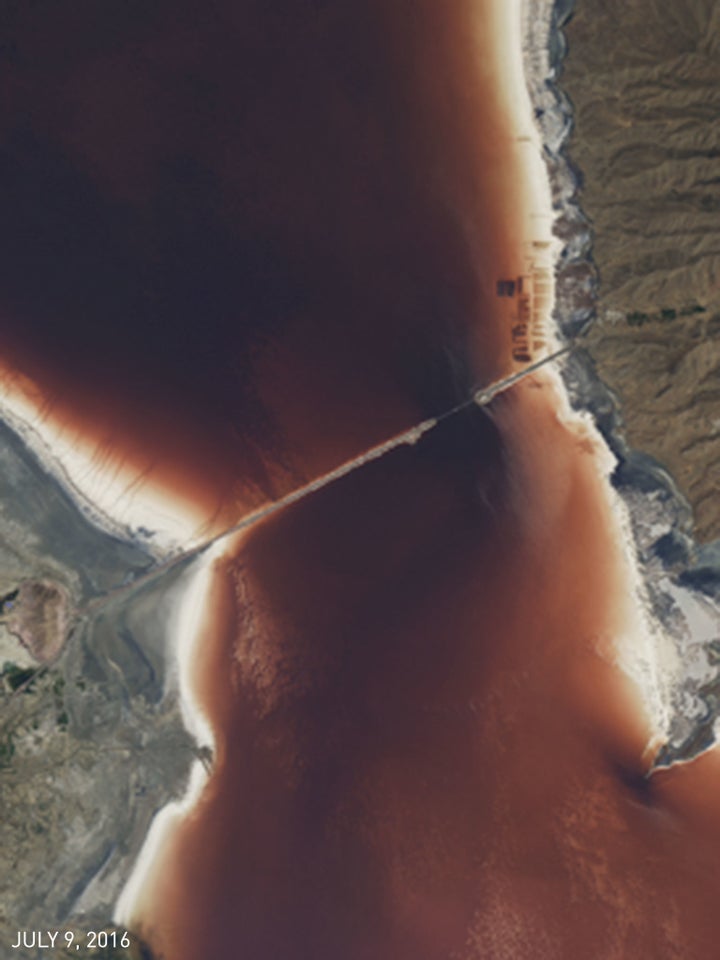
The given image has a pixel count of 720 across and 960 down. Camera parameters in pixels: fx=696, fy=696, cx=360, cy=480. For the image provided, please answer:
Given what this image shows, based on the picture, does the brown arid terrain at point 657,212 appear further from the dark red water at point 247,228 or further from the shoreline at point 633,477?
the dark red water at point 247,228

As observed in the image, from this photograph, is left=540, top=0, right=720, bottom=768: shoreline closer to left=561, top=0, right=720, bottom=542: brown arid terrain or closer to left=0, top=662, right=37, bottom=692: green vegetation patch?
left=561, top=0, right=720, bottom=542: brown arid terrain

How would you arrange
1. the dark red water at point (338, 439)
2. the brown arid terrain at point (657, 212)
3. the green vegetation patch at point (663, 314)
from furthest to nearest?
the dark red water at point (338, 439) → the green vegetation patch at point (663, 314) → the brown arid terrain at point (657, 212)

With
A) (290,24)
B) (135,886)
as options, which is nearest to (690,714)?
(135,886)

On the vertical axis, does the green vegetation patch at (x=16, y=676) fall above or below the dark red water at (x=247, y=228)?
below

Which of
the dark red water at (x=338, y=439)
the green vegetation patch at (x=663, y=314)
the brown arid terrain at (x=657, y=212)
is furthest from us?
the dark red water at (x=338, y=439)

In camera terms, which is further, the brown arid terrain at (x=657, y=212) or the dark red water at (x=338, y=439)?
the dark red water at (x=338, y=439)

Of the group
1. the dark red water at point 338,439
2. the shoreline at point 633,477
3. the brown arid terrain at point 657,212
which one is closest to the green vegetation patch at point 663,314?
the brown arid terrain at point 657,212
